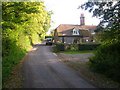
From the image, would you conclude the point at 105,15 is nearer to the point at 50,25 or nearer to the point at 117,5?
the point at 117,5

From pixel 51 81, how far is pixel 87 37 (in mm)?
28375

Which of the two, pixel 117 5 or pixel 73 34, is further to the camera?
pixel 73 34

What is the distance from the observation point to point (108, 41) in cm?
891

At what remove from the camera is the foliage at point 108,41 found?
258 inches

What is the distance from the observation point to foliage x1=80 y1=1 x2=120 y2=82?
6.56 metres

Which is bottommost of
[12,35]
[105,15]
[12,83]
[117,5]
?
[12,83]

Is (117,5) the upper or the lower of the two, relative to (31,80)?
upper

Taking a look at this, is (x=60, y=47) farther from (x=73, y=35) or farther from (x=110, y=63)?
(x=110, y=63)

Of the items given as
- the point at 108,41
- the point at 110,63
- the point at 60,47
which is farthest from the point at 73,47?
the point at 110,63

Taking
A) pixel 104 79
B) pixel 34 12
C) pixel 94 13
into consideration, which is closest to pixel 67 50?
pixel 34 12

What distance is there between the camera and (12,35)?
1384cm

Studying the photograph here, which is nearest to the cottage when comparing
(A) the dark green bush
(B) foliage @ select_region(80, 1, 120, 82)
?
(A) the dark green bush

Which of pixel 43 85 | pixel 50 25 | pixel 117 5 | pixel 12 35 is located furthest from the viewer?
pixel 50 25

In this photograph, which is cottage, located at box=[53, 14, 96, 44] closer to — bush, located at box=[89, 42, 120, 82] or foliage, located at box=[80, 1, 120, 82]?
foliage, located at box=[80, 1, 120, 82]
